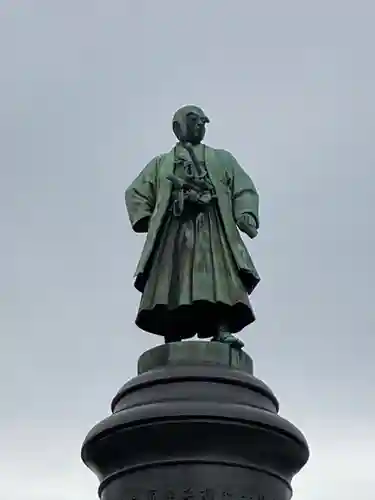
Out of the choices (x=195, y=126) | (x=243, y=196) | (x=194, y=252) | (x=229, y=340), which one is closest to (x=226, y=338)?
(x=229, y=340)

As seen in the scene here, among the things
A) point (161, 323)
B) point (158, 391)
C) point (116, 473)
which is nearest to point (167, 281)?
point (161, 323)

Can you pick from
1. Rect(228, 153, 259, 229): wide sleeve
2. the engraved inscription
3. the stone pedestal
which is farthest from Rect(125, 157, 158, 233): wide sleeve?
the engraved inscription

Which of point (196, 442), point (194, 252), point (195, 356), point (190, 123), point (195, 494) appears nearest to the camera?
point (195, 494)

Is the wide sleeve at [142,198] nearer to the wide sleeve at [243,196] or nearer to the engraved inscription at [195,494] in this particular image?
the wide sleeve at [243,196]

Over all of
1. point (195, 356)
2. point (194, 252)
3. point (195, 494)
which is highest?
point (194, 252)

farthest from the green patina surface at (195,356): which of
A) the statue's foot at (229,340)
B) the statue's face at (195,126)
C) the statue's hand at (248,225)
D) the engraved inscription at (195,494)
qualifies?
the statue's face at (195,126)

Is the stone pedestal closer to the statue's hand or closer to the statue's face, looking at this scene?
the statue's hand

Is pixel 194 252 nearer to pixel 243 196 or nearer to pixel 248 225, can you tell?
pixel 248 225

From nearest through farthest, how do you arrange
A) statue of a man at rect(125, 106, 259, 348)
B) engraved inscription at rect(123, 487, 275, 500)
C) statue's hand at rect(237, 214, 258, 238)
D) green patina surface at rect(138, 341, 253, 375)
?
engraved inscription at rect(123, 487, 275, 500) < green patina surface at rect(138, 341, 253, 375) < statue of a man at rect(125, 106, 259, 348) < statue's hand at rect(237, 214, 258, 238)

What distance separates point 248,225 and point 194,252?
0.72 m

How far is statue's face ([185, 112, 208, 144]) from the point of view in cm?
1211

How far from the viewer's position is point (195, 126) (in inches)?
477

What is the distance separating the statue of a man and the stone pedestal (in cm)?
83

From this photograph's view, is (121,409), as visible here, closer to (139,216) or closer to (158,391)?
(158,391)
